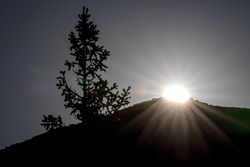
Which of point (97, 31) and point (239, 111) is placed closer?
point (97, 31)

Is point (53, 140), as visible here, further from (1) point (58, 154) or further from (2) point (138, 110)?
(2) point (138, 110)

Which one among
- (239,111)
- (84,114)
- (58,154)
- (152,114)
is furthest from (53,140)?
(239,111)

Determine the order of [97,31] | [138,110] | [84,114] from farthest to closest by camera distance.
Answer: [138,110] < [97,31] < [84,114]

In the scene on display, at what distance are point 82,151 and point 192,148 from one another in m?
10.4

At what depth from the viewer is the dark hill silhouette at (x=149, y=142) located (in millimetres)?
31281

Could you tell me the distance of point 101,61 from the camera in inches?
1180

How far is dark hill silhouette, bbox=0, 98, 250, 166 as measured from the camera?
31281mm

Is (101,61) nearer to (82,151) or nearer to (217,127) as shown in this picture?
(82,151)

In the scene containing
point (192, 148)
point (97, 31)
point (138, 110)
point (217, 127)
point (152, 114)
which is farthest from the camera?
point (138, 110)

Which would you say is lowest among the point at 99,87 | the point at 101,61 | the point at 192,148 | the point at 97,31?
the point at 192,148

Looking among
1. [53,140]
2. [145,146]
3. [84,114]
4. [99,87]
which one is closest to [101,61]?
[99,87]

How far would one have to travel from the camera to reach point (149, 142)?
118 ft

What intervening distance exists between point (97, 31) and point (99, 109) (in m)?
6.44

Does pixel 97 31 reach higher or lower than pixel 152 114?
higher
